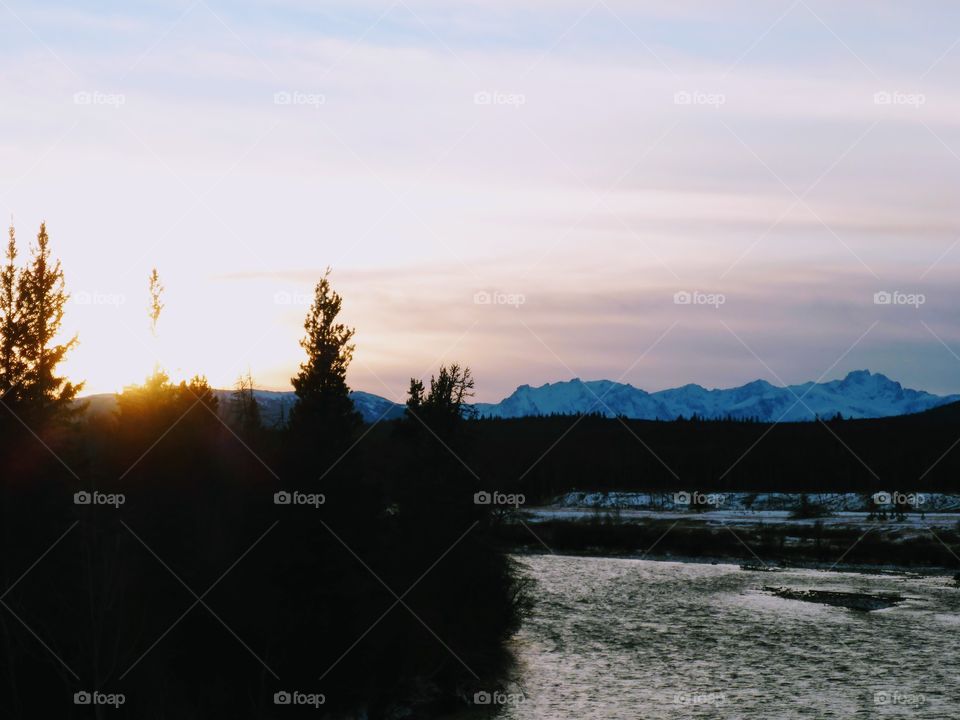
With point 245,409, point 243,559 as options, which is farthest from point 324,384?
point 245,409

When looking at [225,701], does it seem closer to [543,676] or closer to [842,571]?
[543,676]

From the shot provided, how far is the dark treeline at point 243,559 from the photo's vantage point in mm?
29203

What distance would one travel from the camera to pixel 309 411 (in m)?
41.7
